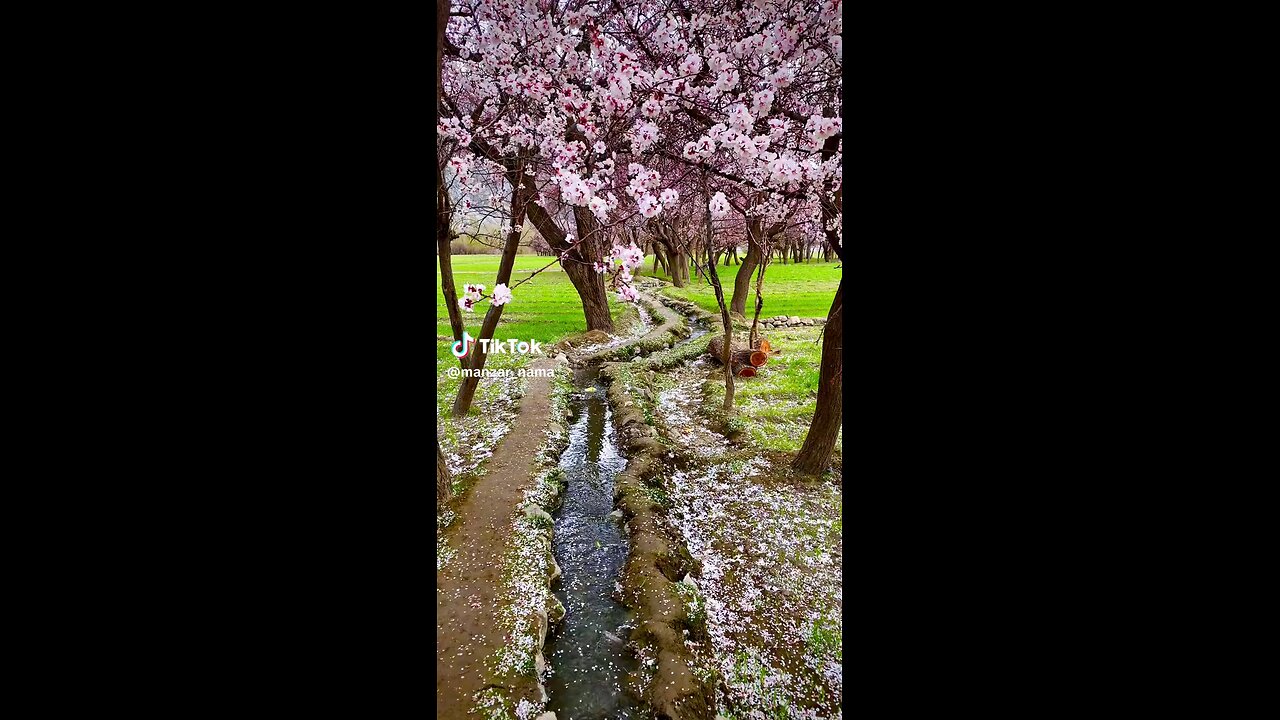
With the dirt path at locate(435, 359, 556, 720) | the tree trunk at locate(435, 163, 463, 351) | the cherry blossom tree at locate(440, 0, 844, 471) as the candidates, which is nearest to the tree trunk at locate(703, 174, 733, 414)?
the cherry blossom tree at locate(440, 0, 844, 471)

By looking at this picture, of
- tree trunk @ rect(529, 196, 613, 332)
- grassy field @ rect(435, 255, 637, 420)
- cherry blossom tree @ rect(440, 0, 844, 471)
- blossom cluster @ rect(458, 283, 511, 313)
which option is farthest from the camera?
tree trunk @ rect(529, 196, 613, 332)

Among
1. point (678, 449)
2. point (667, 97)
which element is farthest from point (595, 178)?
point (678, 449)

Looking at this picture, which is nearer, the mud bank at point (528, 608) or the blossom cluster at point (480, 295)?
the mud bank at point (528, 608)

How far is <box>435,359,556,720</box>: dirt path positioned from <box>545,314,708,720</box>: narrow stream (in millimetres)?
275

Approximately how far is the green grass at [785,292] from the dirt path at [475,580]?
5366mm

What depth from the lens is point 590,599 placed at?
97.5 inches

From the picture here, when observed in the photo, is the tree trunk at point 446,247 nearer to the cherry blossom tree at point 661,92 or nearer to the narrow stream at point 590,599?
the cherry blossom tree at point 661,92

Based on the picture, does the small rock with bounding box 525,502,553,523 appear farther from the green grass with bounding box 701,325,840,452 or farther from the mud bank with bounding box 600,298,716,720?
the green grass with bounding box 701,325,840,452

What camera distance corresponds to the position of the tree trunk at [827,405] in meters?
3.23

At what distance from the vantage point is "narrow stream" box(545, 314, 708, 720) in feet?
6.34

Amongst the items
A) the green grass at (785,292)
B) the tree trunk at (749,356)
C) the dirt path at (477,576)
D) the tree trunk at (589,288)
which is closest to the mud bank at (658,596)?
the dirt path at (477,576)

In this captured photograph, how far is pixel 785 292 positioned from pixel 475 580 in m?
12.0
